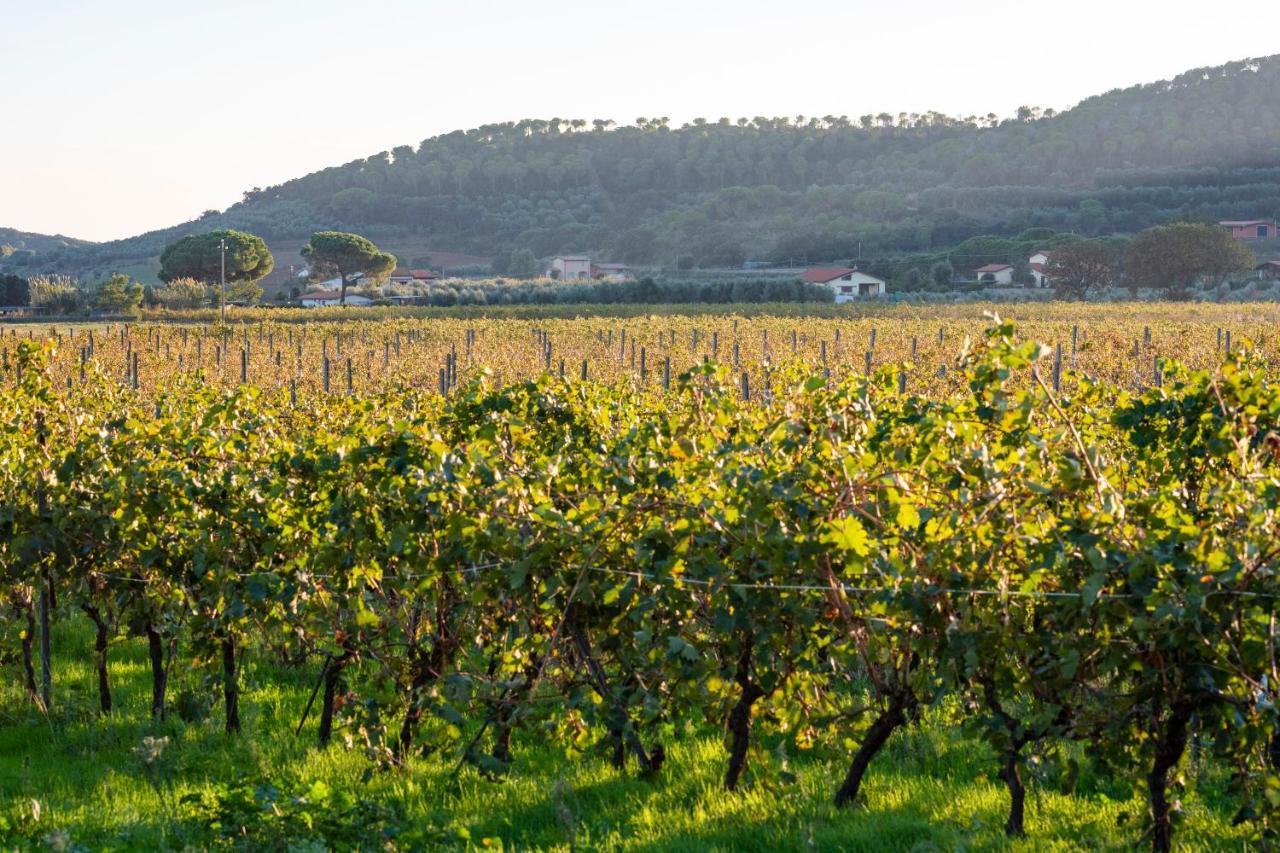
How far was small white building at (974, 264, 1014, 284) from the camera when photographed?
80450 millimetres

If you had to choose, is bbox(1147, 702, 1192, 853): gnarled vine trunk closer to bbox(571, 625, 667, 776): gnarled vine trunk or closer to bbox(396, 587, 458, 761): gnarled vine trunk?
bbox(571, 625, 667, 776): gnarled vine trunk

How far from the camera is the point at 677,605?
475 centimetres

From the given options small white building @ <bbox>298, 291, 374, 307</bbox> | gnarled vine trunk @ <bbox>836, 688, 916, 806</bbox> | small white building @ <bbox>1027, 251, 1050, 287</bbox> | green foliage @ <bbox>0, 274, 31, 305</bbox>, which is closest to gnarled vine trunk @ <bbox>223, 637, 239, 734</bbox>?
gnarled vine trunk @ <bbox>836, 688, 916, 806</bbox>

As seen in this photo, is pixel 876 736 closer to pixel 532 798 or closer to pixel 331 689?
pixel 532 798

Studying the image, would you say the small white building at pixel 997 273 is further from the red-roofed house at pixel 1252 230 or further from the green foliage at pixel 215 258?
the green foliage at pixel 215 258

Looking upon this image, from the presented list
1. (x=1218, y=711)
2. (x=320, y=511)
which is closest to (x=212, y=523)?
(x=320, y=511)

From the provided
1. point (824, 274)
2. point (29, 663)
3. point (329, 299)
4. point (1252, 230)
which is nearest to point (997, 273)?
point (824, 274)

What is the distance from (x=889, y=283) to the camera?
83625 millimetres

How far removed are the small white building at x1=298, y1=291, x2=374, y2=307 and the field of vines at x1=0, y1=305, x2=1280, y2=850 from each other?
66.2 meters

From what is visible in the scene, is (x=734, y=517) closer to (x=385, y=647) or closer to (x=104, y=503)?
(x=385, y=647)

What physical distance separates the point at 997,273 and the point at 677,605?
265ft

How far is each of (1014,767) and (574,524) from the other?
1796 mm

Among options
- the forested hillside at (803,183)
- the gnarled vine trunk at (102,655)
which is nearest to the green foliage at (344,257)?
the forested hillside at (803,183)

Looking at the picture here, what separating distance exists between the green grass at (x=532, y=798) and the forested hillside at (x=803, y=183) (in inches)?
3755
